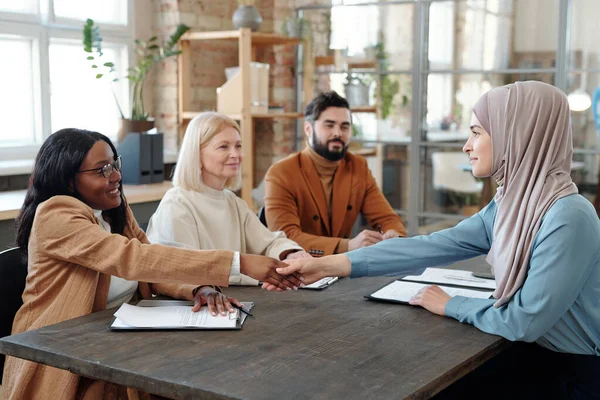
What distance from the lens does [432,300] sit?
2133 mm

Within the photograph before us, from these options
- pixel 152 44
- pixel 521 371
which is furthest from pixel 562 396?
pixel 152 44

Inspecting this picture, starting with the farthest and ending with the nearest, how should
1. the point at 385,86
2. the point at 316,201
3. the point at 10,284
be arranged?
the point at 385,86, the point at 316,201, the point at 10,284

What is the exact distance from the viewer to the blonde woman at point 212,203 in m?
2.69

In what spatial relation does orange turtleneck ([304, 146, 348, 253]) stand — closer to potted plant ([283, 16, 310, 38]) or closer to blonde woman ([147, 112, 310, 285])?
blonde woman ([147, 112, 310, 285])

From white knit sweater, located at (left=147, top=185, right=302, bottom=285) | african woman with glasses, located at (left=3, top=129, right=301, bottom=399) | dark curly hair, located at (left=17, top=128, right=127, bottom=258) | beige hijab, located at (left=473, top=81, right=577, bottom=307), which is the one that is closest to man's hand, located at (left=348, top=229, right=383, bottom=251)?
white knit sweater, located at (left=147, top=185, right=302, bottom=285)

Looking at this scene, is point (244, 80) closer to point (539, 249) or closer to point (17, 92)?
point (17, 92)

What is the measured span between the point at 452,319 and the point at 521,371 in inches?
10.1

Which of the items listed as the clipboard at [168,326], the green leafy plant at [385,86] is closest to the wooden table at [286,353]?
the clipboard at [168,326]

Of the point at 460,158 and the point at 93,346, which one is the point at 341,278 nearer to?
the point at 93,346

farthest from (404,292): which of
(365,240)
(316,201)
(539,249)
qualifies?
(316,201)

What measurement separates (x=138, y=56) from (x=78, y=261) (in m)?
3.56

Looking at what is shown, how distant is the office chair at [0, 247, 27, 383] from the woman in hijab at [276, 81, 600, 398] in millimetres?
1154

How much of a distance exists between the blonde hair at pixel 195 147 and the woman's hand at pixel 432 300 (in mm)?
961

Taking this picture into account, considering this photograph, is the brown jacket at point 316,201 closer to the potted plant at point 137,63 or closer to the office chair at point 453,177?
the potted plant at point 137,63
